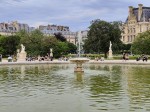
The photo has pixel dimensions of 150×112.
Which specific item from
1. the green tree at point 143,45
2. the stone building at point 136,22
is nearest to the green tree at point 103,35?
the green tree at point 143,45

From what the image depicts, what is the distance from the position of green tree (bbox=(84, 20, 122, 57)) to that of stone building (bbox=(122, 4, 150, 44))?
47318 mm

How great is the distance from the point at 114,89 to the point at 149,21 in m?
117

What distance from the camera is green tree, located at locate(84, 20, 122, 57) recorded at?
86.6m

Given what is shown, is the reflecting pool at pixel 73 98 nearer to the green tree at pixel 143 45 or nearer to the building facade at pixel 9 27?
the green tree at pixel 143 45

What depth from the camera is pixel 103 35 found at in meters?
86.0

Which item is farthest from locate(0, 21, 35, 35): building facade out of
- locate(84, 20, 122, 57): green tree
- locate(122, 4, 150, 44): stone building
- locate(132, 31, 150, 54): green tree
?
locate(132, 31, 150, 54): green tree

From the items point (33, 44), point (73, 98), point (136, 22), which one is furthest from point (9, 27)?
point (73, 98)

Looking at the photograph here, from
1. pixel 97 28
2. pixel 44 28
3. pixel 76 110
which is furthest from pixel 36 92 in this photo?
pixel 44 28

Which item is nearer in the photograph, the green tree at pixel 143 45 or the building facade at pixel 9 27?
the green tree at pixel 143 45

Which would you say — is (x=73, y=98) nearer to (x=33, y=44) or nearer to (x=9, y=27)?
(x=33, y=44)

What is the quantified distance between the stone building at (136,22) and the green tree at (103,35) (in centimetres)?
4732

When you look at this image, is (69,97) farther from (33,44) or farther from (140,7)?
(140,7)

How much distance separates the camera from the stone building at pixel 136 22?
133500 mm

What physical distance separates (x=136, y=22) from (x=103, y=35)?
54.5m
